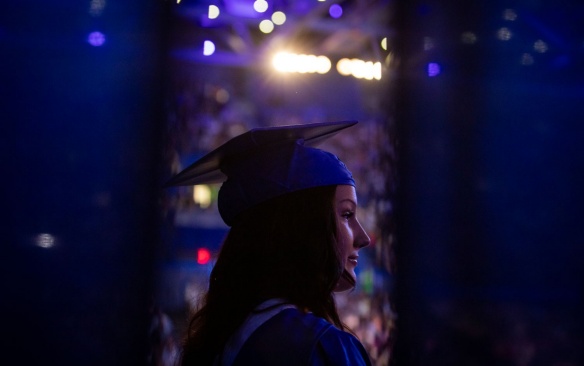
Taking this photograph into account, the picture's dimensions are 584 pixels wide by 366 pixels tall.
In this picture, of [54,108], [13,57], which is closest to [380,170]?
[54,108]

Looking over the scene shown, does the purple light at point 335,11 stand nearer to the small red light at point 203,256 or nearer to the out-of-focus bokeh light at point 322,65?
the out-of-focus bokeh light at point 322,65

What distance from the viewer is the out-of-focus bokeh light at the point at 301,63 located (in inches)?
87.4

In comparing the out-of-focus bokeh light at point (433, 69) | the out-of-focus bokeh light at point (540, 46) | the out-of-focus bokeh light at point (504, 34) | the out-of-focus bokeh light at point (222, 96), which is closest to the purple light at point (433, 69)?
the out-of-focus bokeh light at point (433, 69)

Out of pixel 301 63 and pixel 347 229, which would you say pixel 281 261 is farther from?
pixel 301 63

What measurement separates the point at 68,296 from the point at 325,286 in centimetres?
113

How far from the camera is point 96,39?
1.67 m

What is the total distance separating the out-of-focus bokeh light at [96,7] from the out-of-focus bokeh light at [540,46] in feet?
5.74

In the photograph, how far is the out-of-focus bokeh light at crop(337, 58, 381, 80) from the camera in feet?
7.61

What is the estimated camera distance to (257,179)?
0.87 meters

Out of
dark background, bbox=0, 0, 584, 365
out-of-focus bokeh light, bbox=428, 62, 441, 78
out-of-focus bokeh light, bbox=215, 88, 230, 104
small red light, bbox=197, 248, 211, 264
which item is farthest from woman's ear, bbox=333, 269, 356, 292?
out-of-focus bokeh light, bbox=428, 62, 441, 78

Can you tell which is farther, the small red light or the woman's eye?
the small red light

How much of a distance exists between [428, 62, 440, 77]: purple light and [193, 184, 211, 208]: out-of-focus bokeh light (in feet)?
3.84

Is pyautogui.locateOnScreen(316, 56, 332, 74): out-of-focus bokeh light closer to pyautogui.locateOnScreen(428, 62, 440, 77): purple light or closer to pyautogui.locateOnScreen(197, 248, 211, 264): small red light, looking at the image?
pyautogui.locateOnScreen(428, 62, 440, 77): purple light

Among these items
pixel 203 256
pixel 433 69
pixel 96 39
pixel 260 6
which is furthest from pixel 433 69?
pixel 96 39
